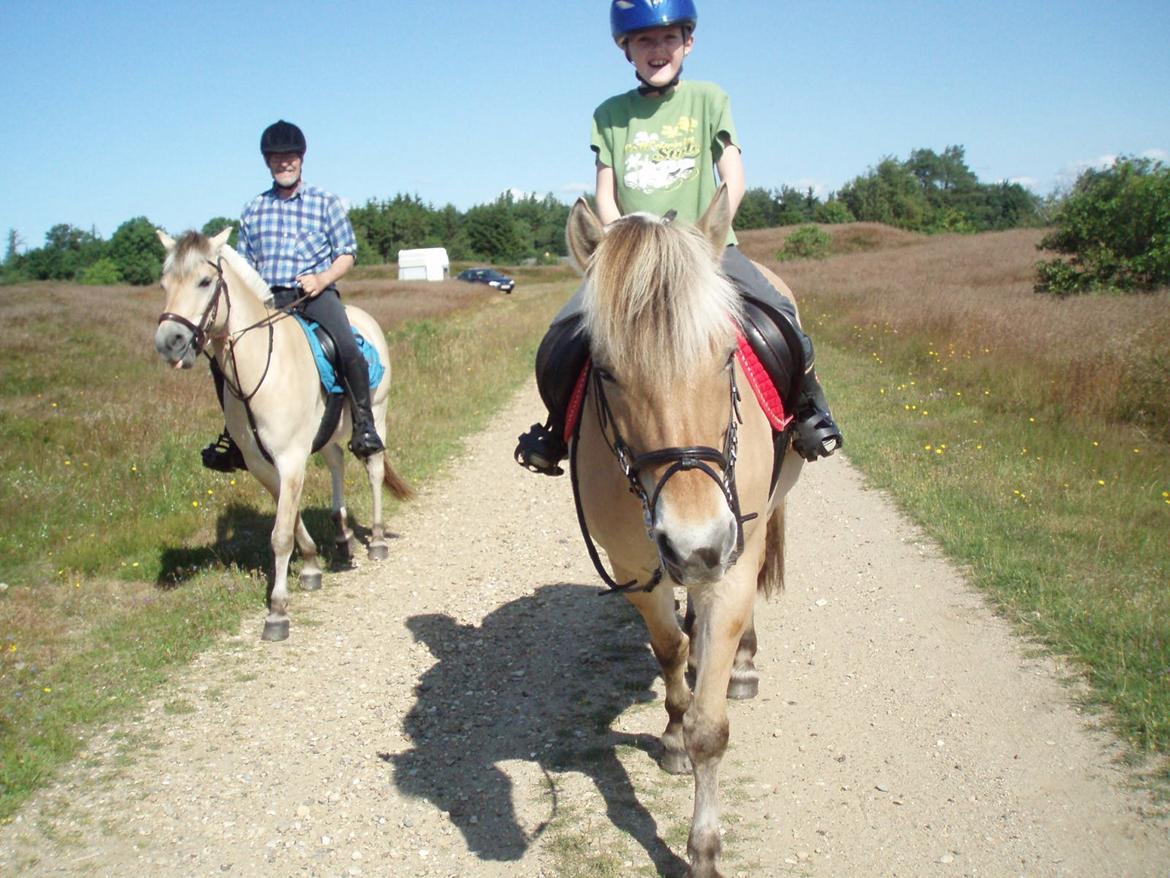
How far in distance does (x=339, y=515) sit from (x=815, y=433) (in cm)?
515

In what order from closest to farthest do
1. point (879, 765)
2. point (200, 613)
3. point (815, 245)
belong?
point (879, 765) < point (200, 613) < point (815, 245)

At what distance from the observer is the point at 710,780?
3.48 meters

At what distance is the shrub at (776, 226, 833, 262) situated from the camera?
166 ft

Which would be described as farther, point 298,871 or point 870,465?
point 870,465

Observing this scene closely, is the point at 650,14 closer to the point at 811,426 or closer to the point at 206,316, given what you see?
the point at 811,426

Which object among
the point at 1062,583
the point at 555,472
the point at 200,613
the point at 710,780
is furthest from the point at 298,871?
the point at 1062,583

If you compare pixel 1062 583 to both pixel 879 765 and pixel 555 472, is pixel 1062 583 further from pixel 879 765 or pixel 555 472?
pixel 555 472

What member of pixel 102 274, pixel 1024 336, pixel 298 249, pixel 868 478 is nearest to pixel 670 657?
pixel 298 249

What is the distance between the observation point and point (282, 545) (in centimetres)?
661

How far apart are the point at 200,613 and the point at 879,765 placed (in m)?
4.68

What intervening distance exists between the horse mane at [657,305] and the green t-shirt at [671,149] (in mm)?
1293

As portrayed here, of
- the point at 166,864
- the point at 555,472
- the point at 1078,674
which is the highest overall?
the point at 555,472

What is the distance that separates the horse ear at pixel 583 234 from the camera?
324 centimetres

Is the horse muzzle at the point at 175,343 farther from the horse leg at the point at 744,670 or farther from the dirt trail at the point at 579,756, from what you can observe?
the horse leg at the point at 744,670
